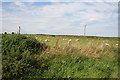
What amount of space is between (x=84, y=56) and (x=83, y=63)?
79 cm

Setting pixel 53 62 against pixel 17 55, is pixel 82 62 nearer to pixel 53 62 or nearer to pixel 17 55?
pixel 53 62

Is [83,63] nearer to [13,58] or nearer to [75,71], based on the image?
[75,71]

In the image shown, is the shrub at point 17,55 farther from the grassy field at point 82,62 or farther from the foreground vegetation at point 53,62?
the grassy field at point 82,62

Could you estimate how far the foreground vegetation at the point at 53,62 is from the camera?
5.73 metres

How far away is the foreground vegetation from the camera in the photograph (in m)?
5.73

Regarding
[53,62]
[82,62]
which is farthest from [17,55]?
[82,62]

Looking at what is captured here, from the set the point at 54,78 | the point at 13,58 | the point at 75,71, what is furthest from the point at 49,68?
the point at 13,58

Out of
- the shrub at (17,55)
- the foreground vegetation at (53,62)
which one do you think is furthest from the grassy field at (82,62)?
the shrub at (17,55)

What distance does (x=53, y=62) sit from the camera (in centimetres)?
659

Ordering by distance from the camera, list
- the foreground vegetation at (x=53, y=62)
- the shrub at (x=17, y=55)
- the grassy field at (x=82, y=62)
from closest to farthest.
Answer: the shrub at (x=17, y=55) < the foreground vegetation at (x=53, y=62) < the grassy field at (x=82, y=62)

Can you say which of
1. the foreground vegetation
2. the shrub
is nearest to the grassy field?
the foreground vegetation

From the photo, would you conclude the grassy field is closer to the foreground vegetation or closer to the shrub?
the foreground vegetation

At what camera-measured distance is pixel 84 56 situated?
738cm

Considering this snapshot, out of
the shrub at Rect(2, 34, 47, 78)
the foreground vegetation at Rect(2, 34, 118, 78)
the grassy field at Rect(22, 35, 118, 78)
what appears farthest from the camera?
the grassy field at Rect(22, 35, 118, 78)
